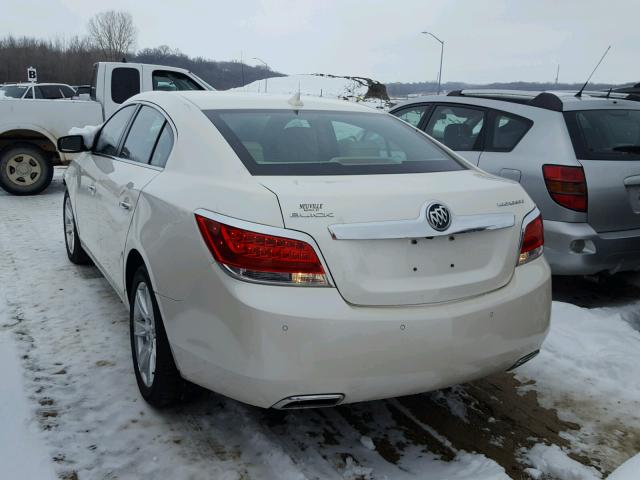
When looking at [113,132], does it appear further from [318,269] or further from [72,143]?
[318,269]

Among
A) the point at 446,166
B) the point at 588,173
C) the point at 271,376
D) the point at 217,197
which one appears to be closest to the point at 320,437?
the point at 271,376

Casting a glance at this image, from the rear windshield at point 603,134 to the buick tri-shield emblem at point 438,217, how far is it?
2541mm

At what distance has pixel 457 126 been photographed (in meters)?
5.53

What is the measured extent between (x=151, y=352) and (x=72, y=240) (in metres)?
2.86

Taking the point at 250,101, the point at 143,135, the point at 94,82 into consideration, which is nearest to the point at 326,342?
the point at 250,101

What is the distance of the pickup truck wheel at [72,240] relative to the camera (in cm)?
523

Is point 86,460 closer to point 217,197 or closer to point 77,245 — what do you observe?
point 217,197

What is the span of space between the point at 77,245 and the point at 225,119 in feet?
9.44

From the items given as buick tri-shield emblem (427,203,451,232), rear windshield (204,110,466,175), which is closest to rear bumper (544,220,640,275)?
rear windshield (204,110,466,175)

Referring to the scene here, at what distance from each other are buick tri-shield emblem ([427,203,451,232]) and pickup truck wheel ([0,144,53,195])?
27.6ft

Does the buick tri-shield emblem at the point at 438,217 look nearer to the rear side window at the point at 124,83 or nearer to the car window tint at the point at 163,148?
the car window tint at the point at 163,148

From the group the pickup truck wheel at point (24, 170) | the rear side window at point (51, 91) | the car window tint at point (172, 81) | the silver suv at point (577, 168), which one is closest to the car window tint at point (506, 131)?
the silver suv at point (577, 168)

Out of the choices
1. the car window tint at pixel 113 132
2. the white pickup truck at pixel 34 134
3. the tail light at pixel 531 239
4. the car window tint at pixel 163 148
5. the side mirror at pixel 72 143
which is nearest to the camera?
the tail light at pixel 531 239

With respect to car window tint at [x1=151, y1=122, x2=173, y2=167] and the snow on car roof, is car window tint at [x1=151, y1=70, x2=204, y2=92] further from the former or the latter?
car window tint at [x1=151, y1=122, x2=173, y2=167]
